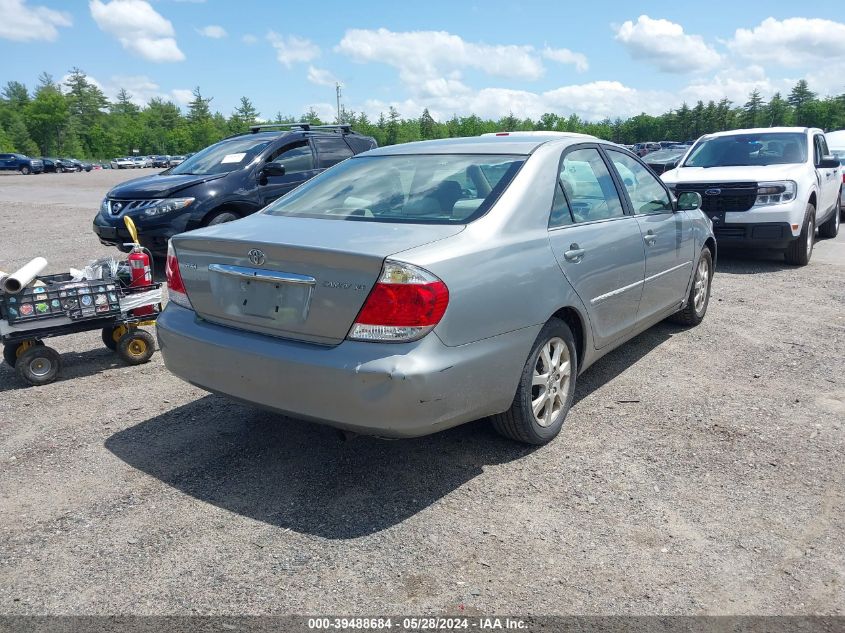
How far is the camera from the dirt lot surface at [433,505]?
8.77 ft

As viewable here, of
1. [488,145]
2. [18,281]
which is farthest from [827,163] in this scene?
[18,281]

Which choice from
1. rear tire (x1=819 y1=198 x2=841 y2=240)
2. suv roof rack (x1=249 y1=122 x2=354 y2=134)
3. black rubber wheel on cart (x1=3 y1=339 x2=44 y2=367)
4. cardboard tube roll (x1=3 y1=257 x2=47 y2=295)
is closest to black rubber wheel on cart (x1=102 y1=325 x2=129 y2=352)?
black rubber wheel on cart (x1=3 y1=339 x2=44 y2=367)

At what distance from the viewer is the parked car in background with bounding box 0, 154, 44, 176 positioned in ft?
187

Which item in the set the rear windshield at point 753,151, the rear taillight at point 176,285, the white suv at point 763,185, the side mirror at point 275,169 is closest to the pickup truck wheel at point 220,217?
the side mirror at point 275,169

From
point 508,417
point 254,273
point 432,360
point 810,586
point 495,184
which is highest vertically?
point 495,184

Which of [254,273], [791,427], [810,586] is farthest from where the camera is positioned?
[791,427]

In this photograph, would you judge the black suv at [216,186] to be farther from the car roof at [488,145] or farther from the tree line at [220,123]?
the tree line at [220,123]

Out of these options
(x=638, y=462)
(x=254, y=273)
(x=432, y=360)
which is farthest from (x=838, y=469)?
(x=254, y=273)

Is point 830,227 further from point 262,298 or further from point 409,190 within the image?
point 262,298

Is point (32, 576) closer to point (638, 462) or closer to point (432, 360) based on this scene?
point (432, 360)

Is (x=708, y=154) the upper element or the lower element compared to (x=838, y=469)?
upper

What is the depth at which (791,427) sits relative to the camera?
4.16m

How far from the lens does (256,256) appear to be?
10.8ft

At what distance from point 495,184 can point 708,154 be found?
8.13 meters
